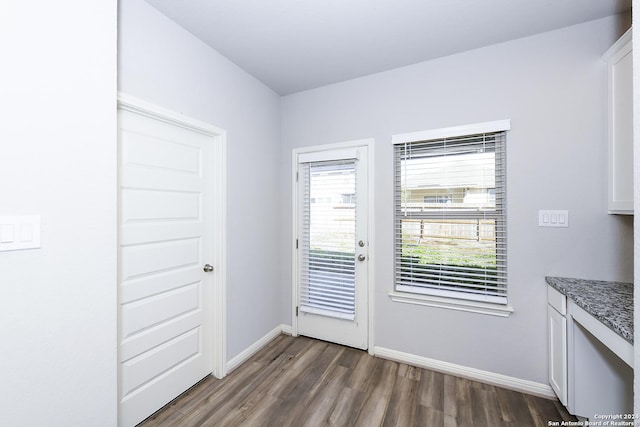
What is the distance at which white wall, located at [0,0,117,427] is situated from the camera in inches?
41.1

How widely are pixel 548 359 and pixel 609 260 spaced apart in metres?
0.82

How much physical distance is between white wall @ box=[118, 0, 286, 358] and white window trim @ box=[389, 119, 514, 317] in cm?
129

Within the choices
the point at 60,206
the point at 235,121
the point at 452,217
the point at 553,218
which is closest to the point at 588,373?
the point at 553,218

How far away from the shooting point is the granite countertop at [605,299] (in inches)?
49.0

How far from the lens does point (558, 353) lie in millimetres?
1801

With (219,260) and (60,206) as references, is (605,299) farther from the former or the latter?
(60,206)

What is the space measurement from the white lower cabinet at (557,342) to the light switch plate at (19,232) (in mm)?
2856

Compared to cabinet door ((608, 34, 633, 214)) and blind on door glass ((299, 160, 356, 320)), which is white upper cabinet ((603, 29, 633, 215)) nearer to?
cabinet door ((608, 34, 633, 214))

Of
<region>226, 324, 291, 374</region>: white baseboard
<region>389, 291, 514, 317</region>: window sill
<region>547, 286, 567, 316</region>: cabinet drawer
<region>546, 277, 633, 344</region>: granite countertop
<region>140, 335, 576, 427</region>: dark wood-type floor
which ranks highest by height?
<region>546, 277, 633, 344</region>: granite countertop

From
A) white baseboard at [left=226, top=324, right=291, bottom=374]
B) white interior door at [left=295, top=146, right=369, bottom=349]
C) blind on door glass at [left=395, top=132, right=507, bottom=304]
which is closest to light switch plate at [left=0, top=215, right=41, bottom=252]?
white baseboard at [left=226, top=324, right=291, bottom=374]

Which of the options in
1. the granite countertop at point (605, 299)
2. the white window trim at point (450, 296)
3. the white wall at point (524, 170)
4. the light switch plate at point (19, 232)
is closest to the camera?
the light switch plate at point (19, 232)

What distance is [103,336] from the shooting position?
131 cm

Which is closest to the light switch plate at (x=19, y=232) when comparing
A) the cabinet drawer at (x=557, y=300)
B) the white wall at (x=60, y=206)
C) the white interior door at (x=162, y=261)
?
the white wall at (x=60, y=206)

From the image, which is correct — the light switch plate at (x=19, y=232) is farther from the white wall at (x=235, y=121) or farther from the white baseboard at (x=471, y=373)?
the white baseboard at (x=471, y=373)
